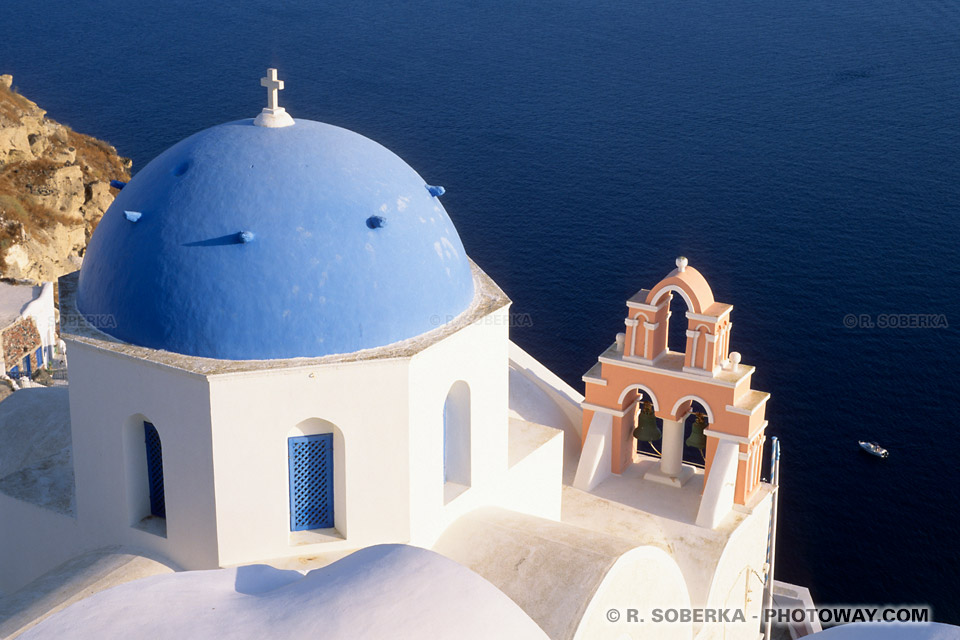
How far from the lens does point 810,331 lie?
3694cm

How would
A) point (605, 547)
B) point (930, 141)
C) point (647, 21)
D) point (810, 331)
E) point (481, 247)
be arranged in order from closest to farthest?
point (605, 547), point (810, 331), point (481, 247), point (930, 141), point (647, 21)

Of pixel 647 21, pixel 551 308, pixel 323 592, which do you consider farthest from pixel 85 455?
pixel 647 21

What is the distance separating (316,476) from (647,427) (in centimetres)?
696

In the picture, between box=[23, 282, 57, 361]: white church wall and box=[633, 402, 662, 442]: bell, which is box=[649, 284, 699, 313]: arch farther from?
box=[23, 282, 57, 361]: white church wall

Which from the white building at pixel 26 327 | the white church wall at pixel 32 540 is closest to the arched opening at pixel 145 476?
the white church wall at pixel 32 540

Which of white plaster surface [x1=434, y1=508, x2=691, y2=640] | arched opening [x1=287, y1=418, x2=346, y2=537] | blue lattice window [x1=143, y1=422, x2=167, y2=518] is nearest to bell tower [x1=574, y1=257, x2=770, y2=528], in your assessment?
white plaster surface [x1=434, y1=508, x2=691, y2=640]

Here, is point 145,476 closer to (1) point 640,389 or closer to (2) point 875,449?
(1) point 640,389

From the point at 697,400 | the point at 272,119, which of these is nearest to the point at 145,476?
the point at 272,119

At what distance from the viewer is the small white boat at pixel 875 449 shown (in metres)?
31.1

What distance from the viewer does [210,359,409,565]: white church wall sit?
1064cm

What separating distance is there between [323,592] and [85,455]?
17.6 ft

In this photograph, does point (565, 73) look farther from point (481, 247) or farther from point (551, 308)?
point (551, 308)

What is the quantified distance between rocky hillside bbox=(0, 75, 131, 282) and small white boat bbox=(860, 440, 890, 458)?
24.2m

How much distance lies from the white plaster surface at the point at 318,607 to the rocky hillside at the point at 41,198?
82.2 ft
